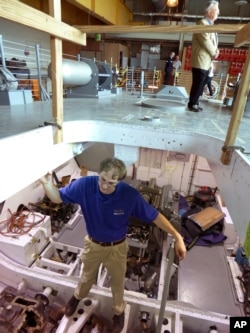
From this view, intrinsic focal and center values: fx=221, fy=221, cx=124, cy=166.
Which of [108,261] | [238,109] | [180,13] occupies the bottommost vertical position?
[108,261]

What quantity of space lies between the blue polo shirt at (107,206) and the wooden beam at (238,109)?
719 millimetres

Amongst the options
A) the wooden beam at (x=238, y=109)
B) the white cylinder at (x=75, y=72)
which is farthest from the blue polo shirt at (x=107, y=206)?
the white cylinder at (x=75, y=72)

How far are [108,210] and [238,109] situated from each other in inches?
46.9

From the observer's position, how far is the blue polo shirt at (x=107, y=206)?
70.0 inches

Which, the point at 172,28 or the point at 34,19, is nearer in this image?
the point at 34,19

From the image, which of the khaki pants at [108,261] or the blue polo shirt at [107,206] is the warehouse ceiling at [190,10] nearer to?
the blue polo shirt at [107,206]

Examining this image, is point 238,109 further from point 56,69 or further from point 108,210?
point 56,69

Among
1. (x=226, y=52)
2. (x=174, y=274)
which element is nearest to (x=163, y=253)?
(x=174, y=274)

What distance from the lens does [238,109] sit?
1.46 m

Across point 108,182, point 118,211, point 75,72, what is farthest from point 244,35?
point 75,72

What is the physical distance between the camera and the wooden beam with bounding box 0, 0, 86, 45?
3.57 ft

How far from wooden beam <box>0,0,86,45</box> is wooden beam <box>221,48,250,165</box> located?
4.09ft

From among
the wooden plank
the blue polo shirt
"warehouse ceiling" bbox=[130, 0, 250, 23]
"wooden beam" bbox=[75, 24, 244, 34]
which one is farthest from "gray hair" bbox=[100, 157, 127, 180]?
"warehouse ceiling" bbox=[130, 0, 250, 23]

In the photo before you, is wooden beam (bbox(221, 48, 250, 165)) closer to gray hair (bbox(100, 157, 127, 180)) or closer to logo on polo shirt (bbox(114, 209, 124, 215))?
gray hair (bbox(100, 157, 127, 180))
